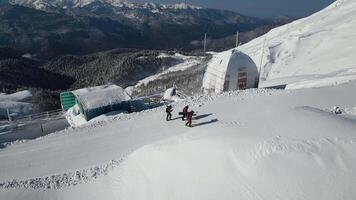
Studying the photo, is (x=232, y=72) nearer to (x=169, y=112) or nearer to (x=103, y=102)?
(x=169, y=112)

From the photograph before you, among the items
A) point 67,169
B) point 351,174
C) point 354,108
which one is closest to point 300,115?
point 351,174

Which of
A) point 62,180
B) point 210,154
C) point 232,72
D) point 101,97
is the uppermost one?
point 232,72

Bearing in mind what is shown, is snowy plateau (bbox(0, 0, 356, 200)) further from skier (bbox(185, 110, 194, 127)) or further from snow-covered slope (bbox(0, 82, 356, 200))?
skier (bbox(185, 110, 194, 127))

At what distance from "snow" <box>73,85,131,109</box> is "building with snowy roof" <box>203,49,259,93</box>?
7.86m

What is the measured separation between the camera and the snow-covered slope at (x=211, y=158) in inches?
564

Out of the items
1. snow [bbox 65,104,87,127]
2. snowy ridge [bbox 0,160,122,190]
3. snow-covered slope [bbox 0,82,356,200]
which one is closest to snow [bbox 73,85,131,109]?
snow [bbox 65,104,87,127]

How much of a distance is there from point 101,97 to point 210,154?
17.8 meters

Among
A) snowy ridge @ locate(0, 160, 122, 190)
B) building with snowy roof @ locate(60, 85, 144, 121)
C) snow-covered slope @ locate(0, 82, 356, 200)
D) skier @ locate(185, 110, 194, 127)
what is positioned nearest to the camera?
snow-covered slope @ locate(0, 82, 356, 200)

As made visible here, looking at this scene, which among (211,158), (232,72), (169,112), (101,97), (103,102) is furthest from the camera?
(101,97)

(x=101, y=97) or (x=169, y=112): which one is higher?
(x=101, y=97)

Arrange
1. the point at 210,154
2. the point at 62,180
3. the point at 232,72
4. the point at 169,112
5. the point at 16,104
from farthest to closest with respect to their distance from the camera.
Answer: the point at 16,104, the point at 232,72, the point at 169,112, the point at 62,180, the point at 210,154

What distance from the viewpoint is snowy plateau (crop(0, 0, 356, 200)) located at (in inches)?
566

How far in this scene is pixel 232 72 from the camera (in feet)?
100

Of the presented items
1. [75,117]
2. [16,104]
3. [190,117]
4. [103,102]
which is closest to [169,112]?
[190,117]
